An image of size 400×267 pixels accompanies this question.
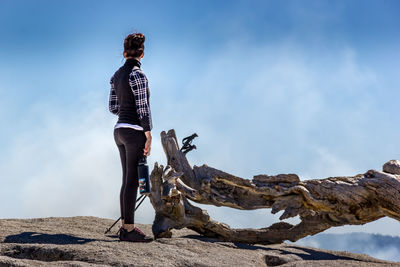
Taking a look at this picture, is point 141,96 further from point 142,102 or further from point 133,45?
point 133,45

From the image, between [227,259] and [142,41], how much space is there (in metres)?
3.41

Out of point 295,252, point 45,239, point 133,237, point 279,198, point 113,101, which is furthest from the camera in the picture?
point 279,198

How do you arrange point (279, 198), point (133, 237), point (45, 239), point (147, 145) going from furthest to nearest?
point (279, 198)
point (45, 239)
point (133, 237)
point (147, 145)

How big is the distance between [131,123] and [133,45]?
1182mm

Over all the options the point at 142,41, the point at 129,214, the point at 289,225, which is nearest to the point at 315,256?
the point at 289,225

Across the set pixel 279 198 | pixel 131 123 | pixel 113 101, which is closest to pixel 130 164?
pixel 131 123

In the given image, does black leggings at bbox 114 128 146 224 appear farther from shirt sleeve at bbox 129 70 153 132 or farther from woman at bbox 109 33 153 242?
shirt sleeve at bbox 129 70 153 132

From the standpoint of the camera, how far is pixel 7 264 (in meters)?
5.84

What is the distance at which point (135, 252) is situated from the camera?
6234 mm

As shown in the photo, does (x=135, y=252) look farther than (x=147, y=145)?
No

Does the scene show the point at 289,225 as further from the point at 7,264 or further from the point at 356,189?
the point at 7,264

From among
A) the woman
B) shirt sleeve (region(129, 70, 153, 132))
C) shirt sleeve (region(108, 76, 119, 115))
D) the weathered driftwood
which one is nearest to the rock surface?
the weathered driftwood

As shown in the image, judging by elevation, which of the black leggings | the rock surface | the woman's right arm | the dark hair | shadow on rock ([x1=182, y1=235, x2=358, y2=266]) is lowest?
the rock surface

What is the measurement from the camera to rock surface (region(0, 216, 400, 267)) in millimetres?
5994
